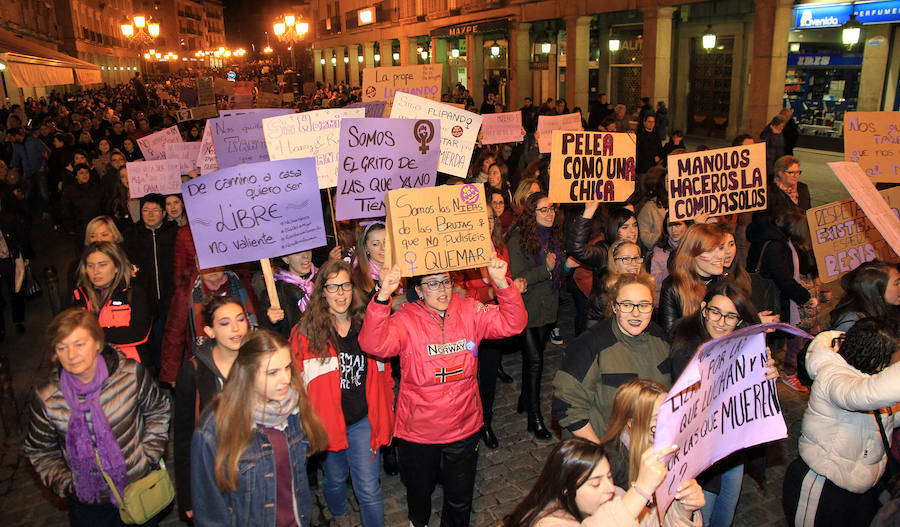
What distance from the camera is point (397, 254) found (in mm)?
3873

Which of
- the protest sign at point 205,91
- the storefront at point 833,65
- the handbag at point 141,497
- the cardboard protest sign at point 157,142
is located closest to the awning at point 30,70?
the protest sign at point 205,91

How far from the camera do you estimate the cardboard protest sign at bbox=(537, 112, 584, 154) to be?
1102cm

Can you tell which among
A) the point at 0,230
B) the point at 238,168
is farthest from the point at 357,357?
the point at 0,230

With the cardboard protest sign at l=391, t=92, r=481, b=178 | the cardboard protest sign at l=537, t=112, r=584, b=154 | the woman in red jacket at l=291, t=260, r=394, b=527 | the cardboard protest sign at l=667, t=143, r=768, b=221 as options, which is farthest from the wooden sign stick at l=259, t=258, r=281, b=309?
the cardboard protest sign at l=537, t=112, r=584, b=154

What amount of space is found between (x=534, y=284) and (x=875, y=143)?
4.16 m

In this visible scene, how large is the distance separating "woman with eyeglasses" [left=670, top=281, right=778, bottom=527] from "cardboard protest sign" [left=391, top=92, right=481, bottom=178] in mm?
3027

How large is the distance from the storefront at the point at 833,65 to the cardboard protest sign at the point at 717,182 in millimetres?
13520

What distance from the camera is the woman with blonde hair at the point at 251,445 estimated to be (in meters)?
2.99

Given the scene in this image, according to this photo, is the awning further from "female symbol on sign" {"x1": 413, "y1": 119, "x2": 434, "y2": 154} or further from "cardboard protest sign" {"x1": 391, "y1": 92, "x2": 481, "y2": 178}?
"female symbol on sign" {"x1": 413, "y1": 119, "x2": 434, "y2": 154}

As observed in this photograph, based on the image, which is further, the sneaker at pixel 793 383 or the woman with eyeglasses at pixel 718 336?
the sneaker at pixel 793 383

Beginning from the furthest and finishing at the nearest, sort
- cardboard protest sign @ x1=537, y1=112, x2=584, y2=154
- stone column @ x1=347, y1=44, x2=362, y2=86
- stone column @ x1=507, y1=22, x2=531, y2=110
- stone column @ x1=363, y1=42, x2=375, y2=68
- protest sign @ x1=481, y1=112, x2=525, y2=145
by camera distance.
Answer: stone column @ x1=347, y1=44, x2=362, y2=86 < stone column @ x1=363, y1=42, x2=375, y2=68 < stone column @ x1=507, y1=22, x2=531, y2=110 < protest sign @ x1=481, y1=112, x2=525, y2=145 < cardboard protest sign @ x1=537, y1=112, x2=584, y2=154

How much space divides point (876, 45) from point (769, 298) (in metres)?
15.4

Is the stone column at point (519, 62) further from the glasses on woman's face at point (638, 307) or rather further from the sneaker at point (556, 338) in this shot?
the glasses on woman's face at point (638, 307)

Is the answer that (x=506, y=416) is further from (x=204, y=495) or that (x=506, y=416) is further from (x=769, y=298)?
(x=204, y=495)
